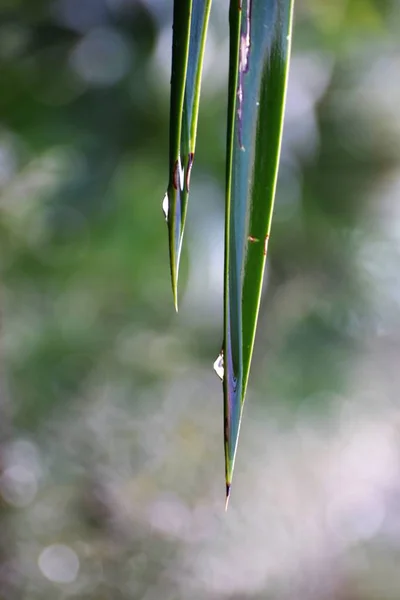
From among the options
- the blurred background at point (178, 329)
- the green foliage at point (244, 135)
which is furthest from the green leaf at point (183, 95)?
the blurred background at point (178, 329)

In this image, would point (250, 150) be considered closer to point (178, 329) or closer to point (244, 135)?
point (244, 135)

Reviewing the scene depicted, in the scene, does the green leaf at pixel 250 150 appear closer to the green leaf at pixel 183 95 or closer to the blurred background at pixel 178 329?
the green leaf at pixel 183 95

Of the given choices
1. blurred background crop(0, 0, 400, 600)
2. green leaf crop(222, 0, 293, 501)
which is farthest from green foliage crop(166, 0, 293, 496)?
blurred background crop(0, 0, 400, 600)

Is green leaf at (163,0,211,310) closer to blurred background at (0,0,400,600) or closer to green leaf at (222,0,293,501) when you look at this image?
green leaf at (222,0,293,501)

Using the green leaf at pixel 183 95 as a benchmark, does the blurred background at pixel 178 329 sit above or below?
above

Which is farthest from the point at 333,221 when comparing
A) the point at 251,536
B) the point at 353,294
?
the point at 251,536
